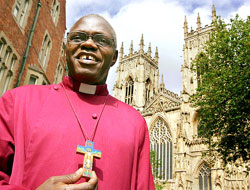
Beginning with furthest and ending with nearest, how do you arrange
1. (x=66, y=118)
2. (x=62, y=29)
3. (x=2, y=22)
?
1. (x=62, y=29)
2. (x=2, y=22)
3. (x=66, y=118)

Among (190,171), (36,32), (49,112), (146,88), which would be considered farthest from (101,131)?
(146,88)

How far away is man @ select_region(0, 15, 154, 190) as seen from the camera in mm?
1142

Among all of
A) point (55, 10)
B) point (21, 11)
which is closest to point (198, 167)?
point (55, 10)

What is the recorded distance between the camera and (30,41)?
8.78 m

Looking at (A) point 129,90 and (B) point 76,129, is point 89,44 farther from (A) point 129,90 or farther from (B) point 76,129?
(A) point 129,90

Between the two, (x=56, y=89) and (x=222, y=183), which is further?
(x=222, y=183)

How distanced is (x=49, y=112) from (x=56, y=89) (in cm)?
24

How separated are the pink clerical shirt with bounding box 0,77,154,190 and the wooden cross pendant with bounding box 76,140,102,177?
0.09m

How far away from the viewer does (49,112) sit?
1302mm

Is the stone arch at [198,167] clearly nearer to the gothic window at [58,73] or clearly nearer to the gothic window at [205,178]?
the gothic window at [205,178]

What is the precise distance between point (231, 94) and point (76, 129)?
940 cm

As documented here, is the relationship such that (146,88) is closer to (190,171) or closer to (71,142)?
(190,171)

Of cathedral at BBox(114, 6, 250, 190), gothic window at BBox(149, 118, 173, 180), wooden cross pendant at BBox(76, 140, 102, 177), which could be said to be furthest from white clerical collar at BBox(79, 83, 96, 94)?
gothic window at BBox(149, 118, 173, 180)

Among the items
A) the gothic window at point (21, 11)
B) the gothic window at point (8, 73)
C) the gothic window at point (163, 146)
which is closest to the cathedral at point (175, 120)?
the gothic window at point (163, 146)
